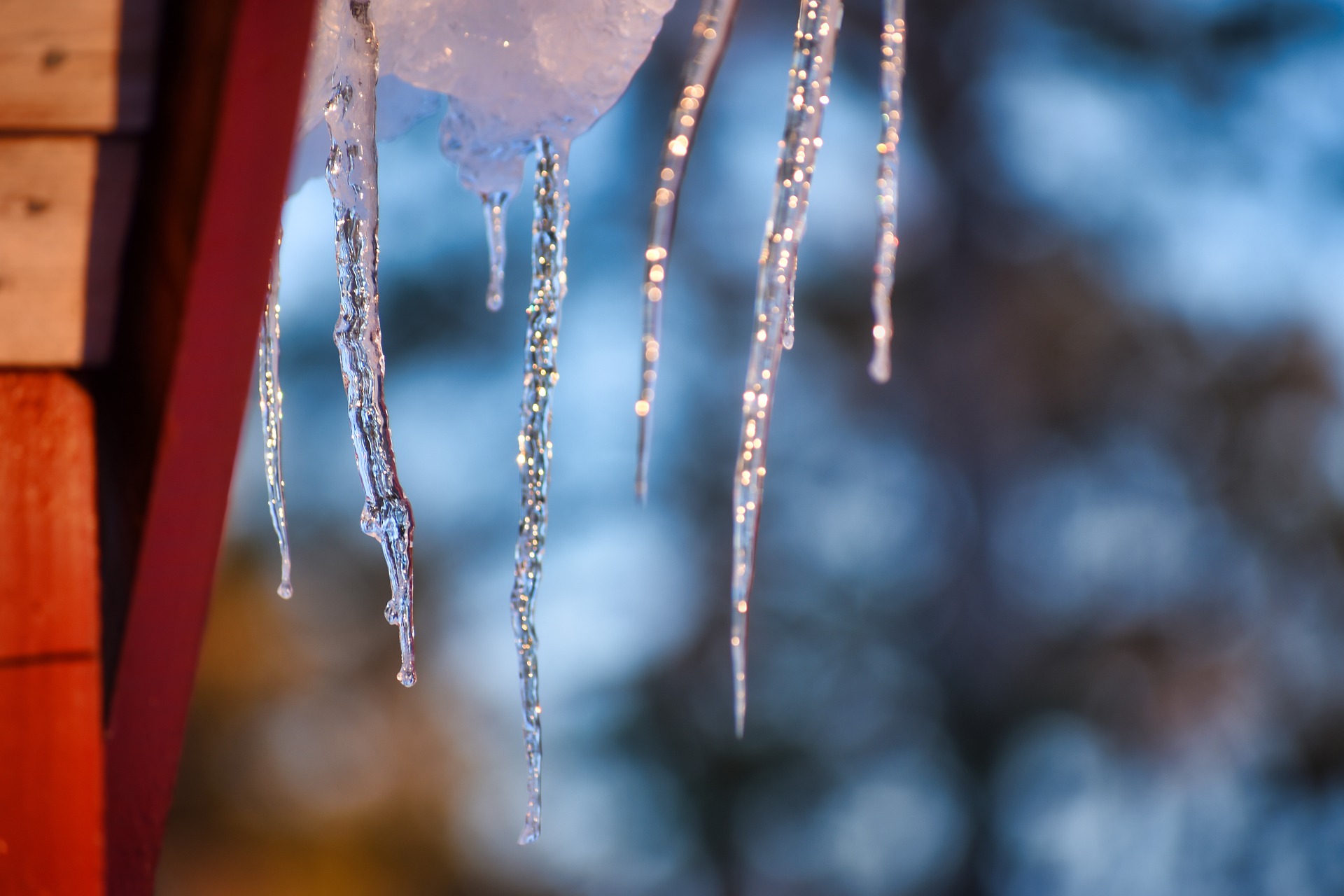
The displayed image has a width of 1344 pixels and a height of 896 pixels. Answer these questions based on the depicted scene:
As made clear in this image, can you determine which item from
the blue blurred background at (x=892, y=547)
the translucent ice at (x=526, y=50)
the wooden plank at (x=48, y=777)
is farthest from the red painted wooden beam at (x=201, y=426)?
the blue blurred background at (x=892, y=547)

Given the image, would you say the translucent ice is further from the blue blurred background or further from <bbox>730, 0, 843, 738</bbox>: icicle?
the blue blurred background

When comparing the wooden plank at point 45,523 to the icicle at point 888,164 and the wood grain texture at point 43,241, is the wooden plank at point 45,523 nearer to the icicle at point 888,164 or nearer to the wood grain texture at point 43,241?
the wood grain texture at point 43,241

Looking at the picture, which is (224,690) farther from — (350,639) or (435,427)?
(435,427)

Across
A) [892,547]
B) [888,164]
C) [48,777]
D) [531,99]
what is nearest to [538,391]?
[531,99]

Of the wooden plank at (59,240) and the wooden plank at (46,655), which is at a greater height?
the wooden plank at (59,240)

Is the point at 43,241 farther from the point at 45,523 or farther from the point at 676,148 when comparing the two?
the point at 676,148
